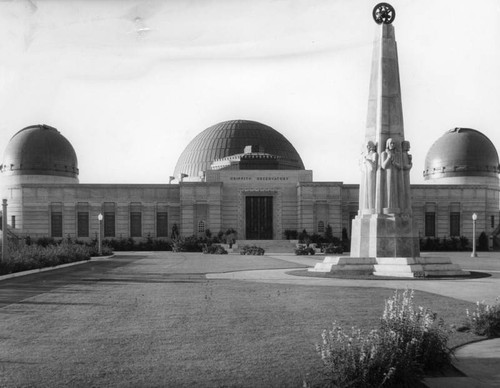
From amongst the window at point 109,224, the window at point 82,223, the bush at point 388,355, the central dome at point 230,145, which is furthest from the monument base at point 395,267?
the central dome at point 230,145

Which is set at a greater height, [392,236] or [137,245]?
[392,236]

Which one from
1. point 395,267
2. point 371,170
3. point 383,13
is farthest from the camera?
point 383,13

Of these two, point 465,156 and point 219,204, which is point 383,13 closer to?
point 219,204

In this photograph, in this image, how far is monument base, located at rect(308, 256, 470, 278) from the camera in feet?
81.1

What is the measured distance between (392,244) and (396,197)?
1979mm

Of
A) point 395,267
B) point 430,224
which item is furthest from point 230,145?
point 395,267

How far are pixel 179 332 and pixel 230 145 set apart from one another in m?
71.3

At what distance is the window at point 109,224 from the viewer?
222ft

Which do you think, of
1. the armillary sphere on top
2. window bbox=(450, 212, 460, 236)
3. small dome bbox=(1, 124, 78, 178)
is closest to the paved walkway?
the armillary sphere on top

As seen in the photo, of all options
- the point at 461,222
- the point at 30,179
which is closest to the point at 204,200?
the point at 30,179

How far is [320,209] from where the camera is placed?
221 feet

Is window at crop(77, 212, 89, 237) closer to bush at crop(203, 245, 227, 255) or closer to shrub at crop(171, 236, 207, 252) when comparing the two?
shrub at crop(171, 236, 207, 252)

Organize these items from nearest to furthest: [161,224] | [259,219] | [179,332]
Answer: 1. [179,332]
2. [161,224]
3. [259,219]

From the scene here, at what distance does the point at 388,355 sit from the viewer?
820 cm
